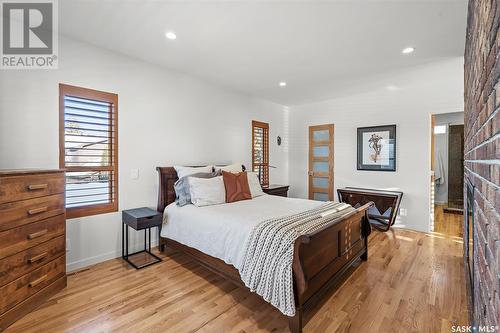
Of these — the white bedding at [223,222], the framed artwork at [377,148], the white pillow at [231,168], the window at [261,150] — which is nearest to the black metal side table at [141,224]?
the white bedding at [223,222]

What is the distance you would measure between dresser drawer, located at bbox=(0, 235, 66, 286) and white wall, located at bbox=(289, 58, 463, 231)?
4.74 metres

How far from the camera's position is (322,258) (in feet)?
6.69

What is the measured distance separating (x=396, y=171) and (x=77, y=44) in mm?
5182

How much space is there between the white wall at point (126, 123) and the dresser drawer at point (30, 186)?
441 millimetres

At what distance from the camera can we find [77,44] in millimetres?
2662

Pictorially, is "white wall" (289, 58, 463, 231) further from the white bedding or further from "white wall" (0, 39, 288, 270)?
the white bedding

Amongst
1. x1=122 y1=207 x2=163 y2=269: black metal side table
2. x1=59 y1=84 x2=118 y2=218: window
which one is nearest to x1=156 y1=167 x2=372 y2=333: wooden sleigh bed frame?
x1=122 y1=207 x2=163 y2=269: black metal side table

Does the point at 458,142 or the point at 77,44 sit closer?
the point at 77,44

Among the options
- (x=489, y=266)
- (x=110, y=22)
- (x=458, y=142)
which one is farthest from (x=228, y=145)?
(x=458, y=142)

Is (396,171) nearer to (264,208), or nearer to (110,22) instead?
(264,208)

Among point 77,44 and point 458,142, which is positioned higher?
point 77,44

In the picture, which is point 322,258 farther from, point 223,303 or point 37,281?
point 37,281

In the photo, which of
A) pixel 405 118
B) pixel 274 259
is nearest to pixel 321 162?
pixel 405 118

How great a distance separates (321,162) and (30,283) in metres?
5.02
